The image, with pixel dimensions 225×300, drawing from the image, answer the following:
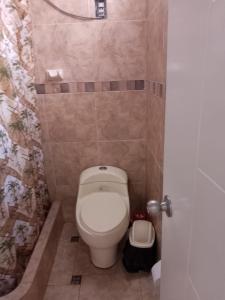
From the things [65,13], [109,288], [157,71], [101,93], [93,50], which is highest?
[65,13]

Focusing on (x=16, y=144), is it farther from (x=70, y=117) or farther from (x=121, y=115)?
(x=121, y=115)

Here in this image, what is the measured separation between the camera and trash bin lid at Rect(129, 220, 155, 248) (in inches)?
63.0

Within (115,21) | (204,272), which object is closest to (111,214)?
(204,272)

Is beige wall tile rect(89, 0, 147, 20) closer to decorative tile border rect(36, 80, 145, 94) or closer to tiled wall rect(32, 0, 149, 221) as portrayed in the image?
tiled wall rect(32, 0, 149, 221)

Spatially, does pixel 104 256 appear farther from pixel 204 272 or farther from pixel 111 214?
pixel 204 272

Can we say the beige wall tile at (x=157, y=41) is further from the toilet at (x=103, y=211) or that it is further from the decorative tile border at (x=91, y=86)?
the toilet at (x=103, y=211)

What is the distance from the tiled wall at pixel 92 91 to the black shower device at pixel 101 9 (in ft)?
0.12

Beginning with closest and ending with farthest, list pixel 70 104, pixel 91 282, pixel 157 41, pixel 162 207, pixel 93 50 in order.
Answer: pixel 162 207 < pixel 157 41 < pixel 91 282 < pixel 93 50 < pixel 70 104

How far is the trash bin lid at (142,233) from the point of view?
1.60 metres

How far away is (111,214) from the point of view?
1.54 meters

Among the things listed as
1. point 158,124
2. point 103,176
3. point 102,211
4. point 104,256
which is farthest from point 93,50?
point 104,256

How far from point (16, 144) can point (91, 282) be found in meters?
Result: 1.06

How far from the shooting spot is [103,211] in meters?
1.56

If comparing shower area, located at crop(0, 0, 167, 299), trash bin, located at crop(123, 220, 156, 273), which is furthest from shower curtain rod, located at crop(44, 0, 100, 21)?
trash bin, located at crop(123, 220, 156, 273)
